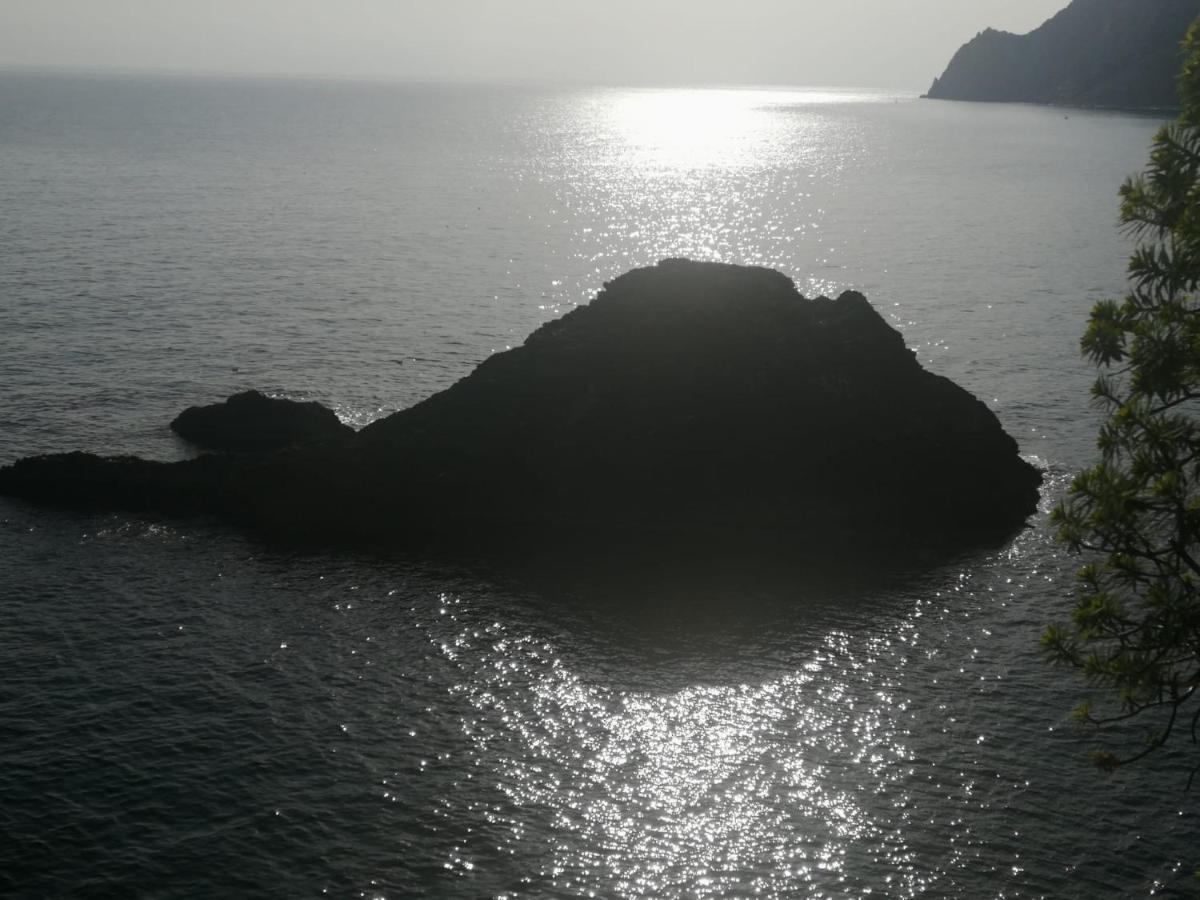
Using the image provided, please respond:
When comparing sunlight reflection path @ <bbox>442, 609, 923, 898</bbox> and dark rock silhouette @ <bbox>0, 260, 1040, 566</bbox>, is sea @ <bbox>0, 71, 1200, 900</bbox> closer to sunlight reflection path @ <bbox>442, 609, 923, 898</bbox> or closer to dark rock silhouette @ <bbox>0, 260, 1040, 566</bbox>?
sunlight reflection path @ <bbox>442, 609, 923, 898</bbox>

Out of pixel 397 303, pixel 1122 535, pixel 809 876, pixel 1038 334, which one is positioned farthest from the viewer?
pixel 397 303

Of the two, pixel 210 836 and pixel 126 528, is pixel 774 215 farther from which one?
pixel 210 836

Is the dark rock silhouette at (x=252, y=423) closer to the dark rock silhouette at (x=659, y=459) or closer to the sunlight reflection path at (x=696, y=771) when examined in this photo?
the dark rock silhouette at (x=659, y=459)

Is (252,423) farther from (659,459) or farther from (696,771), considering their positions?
(696,771)

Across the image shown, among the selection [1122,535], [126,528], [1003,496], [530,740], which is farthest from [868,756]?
[126,528]

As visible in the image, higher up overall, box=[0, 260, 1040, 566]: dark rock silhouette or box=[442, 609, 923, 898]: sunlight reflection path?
box=[0, 260, 1040, 566]: dark rock silhouette

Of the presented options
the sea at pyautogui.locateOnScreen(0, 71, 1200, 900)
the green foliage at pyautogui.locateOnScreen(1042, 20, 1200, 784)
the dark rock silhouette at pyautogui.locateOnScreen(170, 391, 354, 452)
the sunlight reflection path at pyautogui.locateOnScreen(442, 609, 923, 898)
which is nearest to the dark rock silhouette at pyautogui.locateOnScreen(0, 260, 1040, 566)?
the sea at pyautogui.locateOnScreen(0, 71, 1200, 900)
